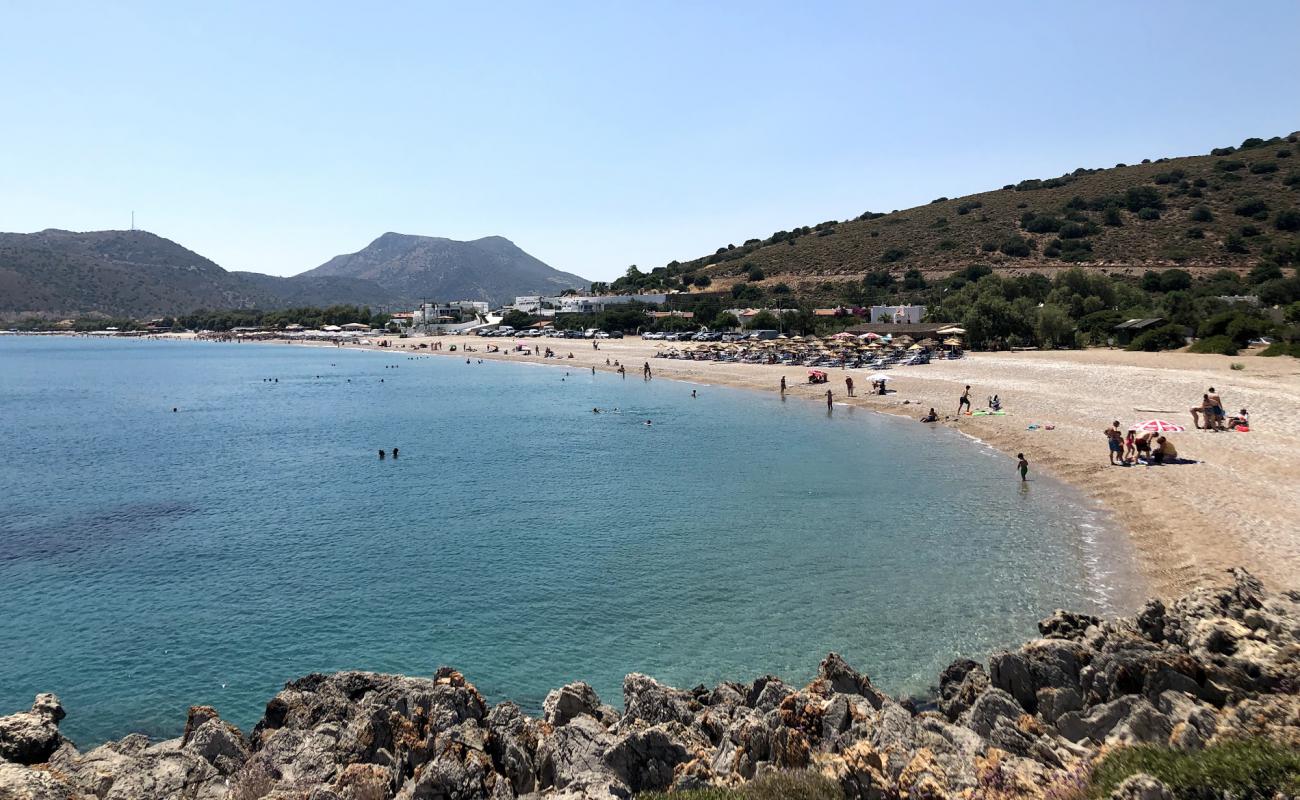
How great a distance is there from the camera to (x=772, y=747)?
860 centimetres

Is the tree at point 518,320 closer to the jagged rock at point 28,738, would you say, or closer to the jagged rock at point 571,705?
the jagged rock at point 28,738

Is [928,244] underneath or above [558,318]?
above

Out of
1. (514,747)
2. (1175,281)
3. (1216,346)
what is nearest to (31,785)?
(514,747)

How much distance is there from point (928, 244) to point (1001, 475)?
314ft

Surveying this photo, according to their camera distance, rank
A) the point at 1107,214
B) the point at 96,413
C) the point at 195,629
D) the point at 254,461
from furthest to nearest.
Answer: the point at 1107,214, the point at 96,413, the point at 254,461, the point at 195,629

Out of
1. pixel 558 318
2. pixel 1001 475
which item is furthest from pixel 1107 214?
pixel 1001 475

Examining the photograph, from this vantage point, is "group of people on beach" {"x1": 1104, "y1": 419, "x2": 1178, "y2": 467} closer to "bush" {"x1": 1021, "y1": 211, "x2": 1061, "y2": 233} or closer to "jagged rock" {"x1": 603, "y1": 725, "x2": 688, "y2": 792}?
"jagged rock" {"x1": 603, "y1": 725, "x2": 688, "y2": 792}

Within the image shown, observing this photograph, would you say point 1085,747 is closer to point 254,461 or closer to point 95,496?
point 95,496

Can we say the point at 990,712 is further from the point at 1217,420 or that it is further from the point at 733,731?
the point at 1217,420

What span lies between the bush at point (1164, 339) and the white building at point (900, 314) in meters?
26.9

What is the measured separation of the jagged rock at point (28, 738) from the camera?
991 centimetres

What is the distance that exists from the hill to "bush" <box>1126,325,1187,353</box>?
35612mm

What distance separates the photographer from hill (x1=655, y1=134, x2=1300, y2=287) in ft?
297

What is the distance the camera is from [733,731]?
919 cm
